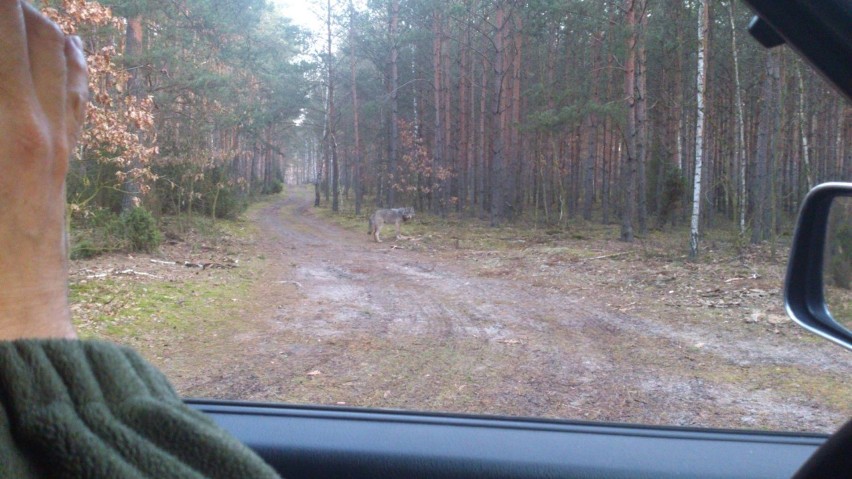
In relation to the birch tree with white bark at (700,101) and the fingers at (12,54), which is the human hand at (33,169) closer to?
the fingers at (12,54)

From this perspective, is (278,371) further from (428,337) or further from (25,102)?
(25,102)

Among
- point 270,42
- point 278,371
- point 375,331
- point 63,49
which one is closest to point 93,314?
point 278,371

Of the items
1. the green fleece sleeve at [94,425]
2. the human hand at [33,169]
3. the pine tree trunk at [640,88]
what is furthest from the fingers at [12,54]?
the pine tree trunk at [640,88]

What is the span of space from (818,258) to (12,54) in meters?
1.74

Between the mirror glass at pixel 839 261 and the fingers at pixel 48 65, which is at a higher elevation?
the fingers at pixel 48 65

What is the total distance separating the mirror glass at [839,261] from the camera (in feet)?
4.98

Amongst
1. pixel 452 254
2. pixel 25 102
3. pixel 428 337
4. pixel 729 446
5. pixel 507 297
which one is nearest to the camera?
pixel 25 102

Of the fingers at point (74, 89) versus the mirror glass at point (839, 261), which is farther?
the mirror glass at point (839, 261)

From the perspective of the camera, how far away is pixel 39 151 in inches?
43.2

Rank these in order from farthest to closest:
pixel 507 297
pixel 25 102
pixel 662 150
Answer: pixel 662 150 < pixel 507 297 < pixel 25 102

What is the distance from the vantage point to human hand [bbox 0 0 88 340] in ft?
3.40

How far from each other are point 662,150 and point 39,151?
2331 centimetres

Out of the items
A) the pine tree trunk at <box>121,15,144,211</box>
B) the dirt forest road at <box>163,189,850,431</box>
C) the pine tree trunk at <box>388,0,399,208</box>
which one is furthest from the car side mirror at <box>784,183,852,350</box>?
the pine tree trunk at <box>388,0,399,208</box>

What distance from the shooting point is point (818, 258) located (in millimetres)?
1582
